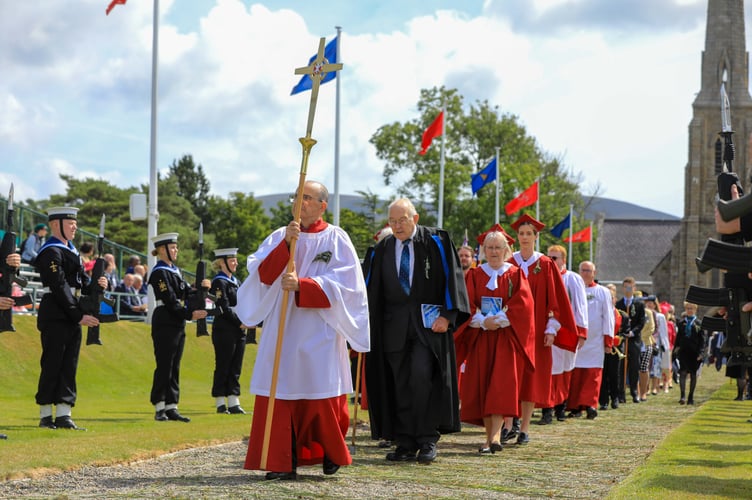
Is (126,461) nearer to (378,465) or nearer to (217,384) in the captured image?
(378,465)

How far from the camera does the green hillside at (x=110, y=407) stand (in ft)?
30.3

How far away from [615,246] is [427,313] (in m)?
106

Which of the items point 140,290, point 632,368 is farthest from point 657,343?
point 140,290

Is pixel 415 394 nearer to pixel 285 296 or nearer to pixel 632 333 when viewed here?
pixel 285 296

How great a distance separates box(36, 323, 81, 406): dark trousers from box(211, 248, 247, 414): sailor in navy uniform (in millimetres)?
3356

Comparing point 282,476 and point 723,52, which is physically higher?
point 723,52

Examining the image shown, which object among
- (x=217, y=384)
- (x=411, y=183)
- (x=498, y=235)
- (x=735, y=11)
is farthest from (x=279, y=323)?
(x=735, y=11)

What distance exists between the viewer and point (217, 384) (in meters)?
15.2

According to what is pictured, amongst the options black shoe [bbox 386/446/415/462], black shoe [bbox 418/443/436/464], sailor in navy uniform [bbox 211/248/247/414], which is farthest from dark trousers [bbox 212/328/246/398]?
black shoe [bbox 418/443/436/464]

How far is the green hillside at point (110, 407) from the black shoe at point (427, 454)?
2290mm

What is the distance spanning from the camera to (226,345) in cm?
1530

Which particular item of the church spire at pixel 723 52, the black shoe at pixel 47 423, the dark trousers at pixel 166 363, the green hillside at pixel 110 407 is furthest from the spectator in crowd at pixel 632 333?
the church spire at pixel 723 52

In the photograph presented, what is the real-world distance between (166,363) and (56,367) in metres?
1.91

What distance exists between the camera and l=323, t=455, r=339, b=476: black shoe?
27.1ft
